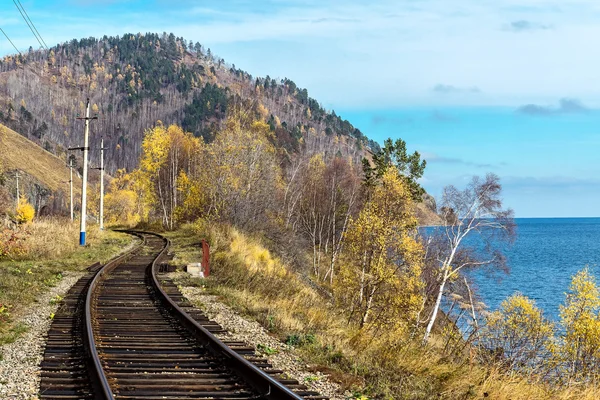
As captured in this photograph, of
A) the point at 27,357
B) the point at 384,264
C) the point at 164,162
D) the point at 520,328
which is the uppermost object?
the point at 164,162

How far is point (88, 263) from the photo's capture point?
23.1 meters

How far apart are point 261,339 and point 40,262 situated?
47.9ft

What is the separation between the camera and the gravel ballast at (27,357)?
23.2 feet

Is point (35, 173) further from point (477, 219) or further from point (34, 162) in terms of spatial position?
point (477, 219)

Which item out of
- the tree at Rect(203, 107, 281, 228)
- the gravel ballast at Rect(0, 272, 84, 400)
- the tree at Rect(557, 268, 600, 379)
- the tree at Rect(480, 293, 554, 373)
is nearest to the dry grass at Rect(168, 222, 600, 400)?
the gravel ballast at Rect(0, 272, 84, 400)

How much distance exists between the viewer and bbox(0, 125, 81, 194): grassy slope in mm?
104312

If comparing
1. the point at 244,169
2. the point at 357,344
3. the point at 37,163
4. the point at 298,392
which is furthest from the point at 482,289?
the point at 37,163

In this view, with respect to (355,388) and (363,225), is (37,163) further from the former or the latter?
(355,388)

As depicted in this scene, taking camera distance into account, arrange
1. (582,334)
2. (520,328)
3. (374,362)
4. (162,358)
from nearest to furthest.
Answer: (162,358) < (374,362) < (520,328) < (582,334)

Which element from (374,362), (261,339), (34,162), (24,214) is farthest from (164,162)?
(34,162)

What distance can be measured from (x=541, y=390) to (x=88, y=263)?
18.7m

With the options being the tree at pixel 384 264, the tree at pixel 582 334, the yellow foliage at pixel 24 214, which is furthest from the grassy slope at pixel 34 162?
the tree at pixel 582 334

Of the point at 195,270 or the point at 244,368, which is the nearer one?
the point at 244,368

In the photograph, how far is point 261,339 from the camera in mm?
10305
